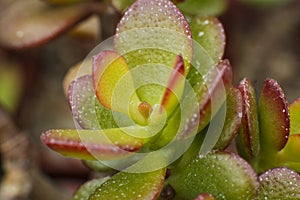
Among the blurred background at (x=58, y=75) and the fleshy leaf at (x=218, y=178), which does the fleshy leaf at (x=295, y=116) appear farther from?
the blurred background at (x=58, y=75)

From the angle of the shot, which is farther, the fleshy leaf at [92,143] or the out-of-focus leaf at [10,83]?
the out-of-focus leaf at [10,83]

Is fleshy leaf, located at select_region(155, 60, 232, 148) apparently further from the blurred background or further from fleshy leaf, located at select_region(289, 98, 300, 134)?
the blurred background

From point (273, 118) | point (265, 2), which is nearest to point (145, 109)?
point (273, 118)

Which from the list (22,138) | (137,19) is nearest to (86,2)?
(22,138)

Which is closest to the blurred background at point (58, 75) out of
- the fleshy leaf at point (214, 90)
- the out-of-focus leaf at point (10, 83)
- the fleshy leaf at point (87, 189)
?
the out-of-focus leaf at point (10, 83)

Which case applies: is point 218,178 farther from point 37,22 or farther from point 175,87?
point 37,22

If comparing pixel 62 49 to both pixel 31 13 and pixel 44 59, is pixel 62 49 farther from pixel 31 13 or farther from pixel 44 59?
pixel 31 13
